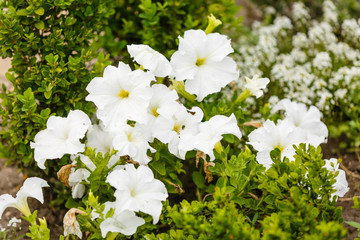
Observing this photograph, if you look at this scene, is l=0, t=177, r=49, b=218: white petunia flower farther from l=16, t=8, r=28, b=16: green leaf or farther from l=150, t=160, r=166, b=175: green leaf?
l=16, t=8, r=28, b=16: green leaf

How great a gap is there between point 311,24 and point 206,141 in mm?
3388

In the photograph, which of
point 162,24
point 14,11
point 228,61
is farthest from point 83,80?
point 162,24

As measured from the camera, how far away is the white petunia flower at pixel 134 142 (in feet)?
6.54

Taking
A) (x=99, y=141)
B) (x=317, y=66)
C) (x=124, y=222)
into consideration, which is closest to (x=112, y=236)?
(x=124, y=222)

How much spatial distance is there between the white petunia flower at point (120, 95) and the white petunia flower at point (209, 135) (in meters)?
0.24

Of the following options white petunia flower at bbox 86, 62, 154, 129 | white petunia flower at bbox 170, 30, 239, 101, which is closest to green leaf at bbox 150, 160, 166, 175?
white petunia flower at bbox 86, 62, 154, 129

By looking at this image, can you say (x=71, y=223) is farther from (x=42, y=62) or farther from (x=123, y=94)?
(x=42, y=62)

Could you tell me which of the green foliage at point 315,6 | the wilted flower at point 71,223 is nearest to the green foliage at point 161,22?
the wilted flower at point 71,223

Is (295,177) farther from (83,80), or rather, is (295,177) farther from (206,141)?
(83,80)

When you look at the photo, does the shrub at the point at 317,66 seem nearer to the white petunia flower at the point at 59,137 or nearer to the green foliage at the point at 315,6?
the green foliage at the point at 315,6

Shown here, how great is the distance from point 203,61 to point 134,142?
0.57 metres

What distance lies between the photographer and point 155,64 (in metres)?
2.10

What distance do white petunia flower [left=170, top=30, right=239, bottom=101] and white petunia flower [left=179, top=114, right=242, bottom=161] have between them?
163 millimetres

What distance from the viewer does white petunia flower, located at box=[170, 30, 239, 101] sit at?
215cm
